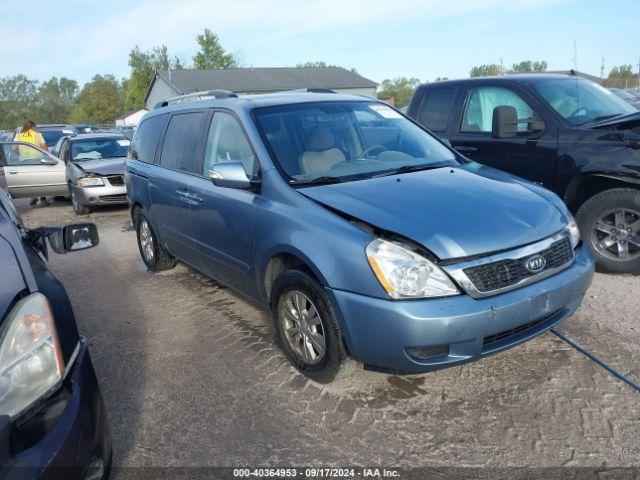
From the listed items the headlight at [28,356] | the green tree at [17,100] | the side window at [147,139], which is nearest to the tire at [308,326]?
the headlight at [28,356]

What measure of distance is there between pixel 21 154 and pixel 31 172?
30.2 inches

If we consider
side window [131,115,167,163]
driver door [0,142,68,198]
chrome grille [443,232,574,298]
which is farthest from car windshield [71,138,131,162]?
chrome grille [443,232,574,298]

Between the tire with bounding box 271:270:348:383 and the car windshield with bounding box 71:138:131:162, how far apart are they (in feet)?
29.7

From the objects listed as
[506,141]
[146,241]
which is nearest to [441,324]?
[506,141]

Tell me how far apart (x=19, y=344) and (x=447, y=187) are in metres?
2.53

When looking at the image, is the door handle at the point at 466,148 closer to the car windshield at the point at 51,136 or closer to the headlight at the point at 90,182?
the headlight at the point at 90,182

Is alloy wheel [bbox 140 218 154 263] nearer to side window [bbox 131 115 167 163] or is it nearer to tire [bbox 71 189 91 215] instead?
side window [bbox 131 115 167 163]

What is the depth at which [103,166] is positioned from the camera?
10.5 meters

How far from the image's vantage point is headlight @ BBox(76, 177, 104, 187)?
1016cm

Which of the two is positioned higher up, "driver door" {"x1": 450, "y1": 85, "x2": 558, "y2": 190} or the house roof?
the house roof

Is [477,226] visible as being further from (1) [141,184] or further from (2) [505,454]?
(1) [141,184]

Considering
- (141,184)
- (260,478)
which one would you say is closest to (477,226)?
(260,478)

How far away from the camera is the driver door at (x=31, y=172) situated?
1090cm

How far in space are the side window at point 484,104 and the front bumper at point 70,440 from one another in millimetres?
4814
